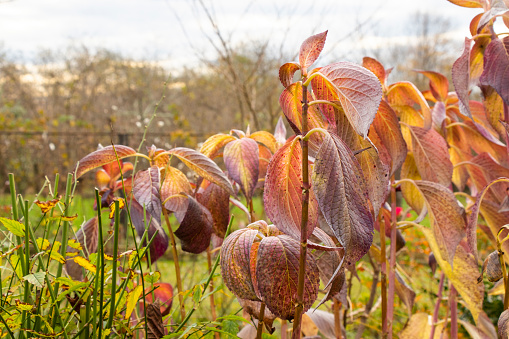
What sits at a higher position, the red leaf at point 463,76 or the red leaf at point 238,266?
the red leaf at point 463,76

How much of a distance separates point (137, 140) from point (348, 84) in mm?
6614

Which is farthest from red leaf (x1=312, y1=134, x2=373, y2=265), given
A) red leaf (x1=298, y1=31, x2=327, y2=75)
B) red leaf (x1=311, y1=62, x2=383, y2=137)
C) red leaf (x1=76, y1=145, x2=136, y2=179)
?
red leaf (x1=76, y1=145, x2=136, y2=179)

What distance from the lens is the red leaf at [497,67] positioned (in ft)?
2.65

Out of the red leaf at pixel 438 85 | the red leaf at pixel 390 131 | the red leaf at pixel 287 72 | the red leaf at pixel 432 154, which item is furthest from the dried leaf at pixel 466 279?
the red leaf at pixel 287 72

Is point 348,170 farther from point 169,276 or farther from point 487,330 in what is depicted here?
point 169,276

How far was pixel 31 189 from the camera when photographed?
8.81 meters

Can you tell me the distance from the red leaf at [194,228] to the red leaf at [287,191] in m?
0.23

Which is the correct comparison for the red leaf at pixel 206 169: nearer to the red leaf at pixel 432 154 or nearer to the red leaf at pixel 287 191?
the red leaf at pixel 287 191

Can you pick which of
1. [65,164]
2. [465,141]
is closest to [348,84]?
[465,141]

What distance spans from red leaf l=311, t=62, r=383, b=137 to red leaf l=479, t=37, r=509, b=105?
34cm

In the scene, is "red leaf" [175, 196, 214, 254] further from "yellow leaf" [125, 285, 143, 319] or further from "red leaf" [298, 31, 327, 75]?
"red leaf" [298, 31, 327, 75]

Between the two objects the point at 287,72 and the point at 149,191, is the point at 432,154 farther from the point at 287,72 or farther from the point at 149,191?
the point at 149,191

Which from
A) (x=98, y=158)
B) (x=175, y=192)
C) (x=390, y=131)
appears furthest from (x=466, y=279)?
(x=98, y=158)

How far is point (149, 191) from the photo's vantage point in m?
0.75
